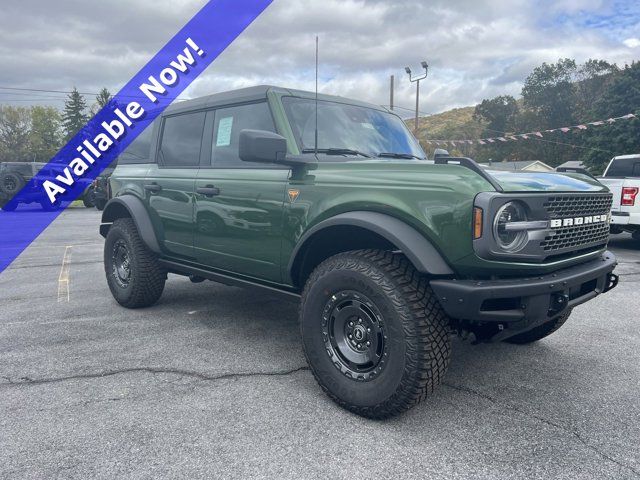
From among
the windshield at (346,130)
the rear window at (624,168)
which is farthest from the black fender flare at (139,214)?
the rear window at (624,168)

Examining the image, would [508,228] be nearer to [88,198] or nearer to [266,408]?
[266,408]

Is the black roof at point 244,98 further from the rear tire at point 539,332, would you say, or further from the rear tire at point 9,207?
the rear tire at point 9,207

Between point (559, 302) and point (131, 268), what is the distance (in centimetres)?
366

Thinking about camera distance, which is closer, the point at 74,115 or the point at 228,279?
the point at 228,279

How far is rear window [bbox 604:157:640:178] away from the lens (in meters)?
10.5

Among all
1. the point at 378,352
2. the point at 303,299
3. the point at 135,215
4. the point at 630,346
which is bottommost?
the point at 630,346

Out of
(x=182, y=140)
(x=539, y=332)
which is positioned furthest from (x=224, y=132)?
(x=539, y=332)

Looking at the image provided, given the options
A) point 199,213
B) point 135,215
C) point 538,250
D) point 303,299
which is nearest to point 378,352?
point 303,299

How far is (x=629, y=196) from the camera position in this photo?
9.03m

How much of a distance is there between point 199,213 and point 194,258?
0.43 meters

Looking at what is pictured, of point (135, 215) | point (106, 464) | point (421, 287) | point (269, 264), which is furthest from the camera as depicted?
point (135, 215)

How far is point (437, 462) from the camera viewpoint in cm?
232

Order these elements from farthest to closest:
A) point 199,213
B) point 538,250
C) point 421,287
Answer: point 199,213 → point 421,287 → point 538,250

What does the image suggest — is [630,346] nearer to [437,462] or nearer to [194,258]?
[437,462]
